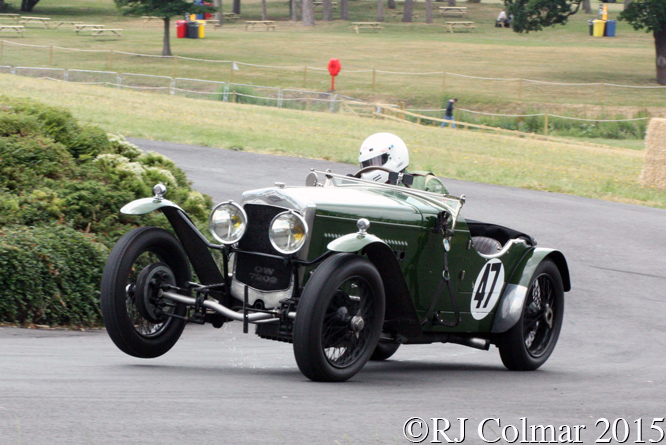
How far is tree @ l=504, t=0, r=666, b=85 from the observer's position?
165 ft

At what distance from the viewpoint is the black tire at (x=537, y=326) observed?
743 cm

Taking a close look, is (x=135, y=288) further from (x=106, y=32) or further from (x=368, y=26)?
(x=368, y=26)

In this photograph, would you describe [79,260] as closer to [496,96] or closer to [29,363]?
[29,363]

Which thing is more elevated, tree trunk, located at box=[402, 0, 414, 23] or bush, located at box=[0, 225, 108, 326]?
tree trunk, located at box=[402, 0, 414, 23]

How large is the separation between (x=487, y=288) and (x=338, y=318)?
6.45 feet

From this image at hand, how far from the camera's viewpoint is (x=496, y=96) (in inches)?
1930

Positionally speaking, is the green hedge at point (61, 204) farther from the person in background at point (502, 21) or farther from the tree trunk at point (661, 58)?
the person in background at point (502, 21)

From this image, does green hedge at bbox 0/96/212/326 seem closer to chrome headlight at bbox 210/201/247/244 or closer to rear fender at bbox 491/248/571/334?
chrome headlight at bbox 210/201/247/244

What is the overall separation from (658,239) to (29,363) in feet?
37.6

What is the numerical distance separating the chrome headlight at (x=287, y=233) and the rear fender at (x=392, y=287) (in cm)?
29

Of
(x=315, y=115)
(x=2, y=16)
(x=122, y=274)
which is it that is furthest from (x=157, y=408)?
(x=2, y=16)

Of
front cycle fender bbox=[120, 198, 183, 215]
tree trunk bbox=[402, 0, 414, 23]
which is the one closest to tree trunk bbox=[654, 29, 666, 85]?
tree trunk bbox=[402, 0, 414, 23]

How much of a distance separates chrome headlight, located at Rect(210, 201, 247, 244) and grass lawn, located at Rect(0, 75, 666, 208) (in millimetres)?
14434

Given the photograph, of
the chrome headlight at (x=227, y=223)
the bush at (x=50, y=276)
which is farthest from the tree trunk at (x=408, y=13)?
the chrome headlight at (x=227, y=223)
